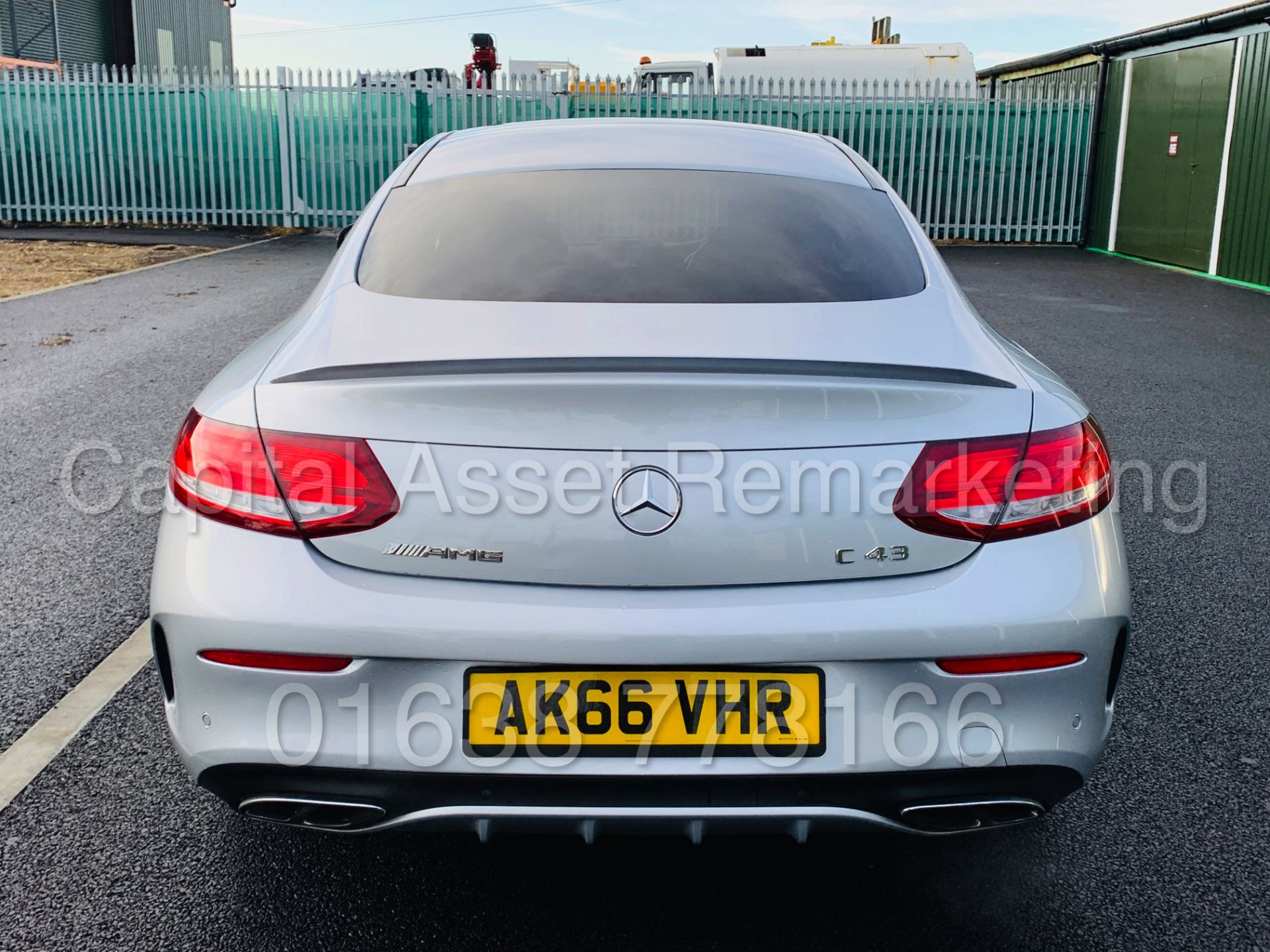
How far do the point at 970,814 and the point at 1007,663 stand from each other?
0.88ft

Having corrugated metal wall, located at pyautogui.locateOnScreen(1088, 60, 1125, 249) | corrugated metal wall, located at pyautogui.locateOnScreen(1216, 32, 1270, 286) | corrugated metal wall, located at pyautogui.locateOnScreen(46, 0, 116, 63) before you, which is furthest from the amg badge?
corrugated metal wall, located at pyautogui.locateOnScreen(46, 0, 116, 63)

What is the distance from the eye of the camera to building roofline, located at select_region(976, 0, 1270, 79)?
1472cm

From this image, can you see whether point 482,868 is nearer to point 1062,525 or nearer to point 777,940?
point 777,940

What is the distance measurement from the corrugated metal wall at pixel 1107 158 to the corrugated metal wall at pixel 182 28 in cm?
2214

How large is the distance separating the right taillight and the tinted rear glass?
55cm

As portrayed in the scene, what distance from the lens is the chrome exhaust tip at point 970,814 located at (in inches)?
82.0

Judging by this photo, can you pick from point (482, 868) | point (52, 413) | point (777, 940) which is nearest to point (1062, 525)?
point (777, 940)

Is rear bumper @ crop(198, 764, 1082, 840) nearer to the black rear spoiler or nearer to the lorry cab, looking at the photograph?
the black rear spoiler

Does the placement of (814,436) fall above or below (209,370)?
above

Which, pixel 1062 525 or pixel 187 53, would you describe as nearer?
pixel 1062 525

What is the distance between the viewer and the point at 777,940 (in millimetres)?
2283

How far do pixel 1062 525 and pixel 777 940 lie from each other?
2.92 feet

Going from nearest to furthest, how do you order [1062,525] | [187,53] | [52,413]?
[1062,525]
[52,413]
[187,53]

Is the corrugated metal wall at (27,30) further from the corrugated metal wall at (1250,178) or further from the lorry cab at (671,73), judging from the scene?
the corrugated metal wall at (1250,178)
